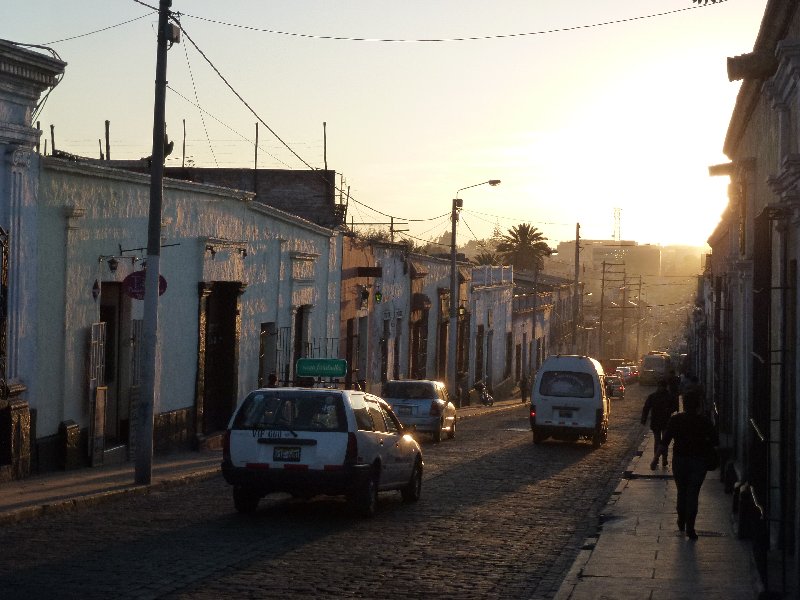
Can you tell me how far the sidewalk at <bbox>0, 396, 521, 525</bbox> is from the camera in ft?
52.5

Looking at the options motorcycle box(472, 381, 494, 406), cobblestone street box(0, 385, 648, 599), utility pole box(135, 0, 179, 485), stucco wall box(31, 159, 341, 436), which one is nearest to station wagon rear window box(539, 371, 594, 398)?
stucco wall box(31, 159, 341, 436)

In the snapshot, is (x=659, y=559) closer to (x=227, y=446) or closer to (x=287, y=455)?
(x=287, y=455)

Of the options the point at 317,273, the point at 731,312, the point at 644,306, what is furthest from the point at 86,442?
the point at 644,306

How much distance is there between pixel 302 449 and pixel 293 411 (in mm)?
563

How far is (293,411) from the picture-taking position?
16.3 meters

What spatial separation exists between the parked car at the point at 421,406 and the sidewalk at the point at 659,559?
13152mm

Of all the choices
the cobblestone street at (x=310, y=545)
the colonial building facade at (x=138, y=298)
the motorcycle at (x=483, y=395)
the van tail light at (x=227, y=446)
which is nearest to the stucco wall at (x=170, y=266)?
the colonial building facade at (x=138, y=298)

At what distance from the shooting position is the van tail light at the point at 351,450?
52.3 feet

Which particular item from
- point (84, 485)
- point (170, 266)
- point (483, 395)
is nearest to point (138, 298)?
point (84, 485)

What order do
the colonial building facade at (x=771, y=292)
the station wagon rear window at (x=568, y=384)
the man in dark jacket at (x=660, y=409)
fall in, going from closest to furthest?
the colonial building facade at (x=771, y=292) → the man in dark jacket at (x=660, y=409) → the station wagon rear window at (x=568, y=384)

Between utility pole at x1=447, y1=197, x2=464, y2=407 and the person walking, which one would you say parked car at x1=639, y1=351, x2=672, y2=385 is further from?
the person walking

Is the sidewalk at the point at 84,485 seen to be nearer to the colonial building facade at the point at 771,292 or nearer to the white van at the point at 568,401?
the colonial building facade at the point at 771,292

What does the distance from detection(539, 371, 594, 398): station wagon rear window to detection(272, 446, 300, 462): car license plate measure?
55.7 ft

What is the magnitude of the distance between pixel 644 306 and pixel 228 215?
134927mm
